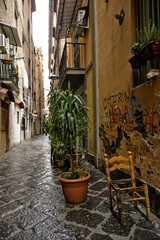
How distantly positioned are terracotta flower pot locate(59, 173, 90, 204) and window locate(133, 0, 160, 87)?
200cm

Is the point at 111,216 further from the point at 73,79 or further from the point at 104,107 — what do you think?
the point at 73,79

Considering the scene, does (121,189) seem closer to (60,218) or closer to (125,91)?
(60,218)

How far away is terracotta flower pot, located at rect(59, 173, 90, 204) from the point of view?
3023mm

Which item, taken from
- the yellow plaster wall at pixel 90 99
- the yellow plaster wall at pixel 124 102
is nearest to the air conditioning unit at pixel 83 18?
the yellow plaster wall at pixel 124 102

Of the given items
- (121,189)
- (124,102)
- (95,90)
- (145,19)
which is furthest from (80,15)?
(121,189)

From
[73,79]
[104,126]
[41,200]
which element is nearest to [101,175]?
[104,126]

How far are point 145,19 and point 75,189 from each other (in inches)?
125

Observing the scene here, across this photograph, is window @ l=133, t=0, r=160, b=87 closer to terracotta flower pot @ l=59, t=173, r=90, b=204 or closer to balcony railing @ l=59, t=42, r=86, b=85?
terracotta flower pot @ l=59, t=173, r=90, b=204

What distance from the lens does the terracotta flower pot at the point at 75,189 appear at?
9.92ft

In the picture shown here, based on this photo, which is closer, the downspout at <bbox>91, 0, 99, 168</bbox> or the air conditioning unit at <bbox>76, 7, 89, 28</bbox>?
the downspout at <bbox>91, 0, 99, 168</bbox>

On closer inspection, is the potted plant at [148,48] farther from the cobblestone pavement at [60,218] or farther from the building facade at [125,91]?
the cobblestone pavement at [60,218]

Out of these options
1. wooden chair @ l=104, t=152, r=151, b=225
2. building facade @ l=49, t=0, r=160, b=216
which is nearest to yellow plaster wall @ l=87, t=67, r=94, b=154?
building facade @ l=49, t=0, r=160, b=216

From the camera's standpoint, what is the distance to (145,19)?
3.24 m

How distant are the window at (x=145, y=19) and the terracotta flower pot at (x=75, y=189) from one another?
2.00 meters
